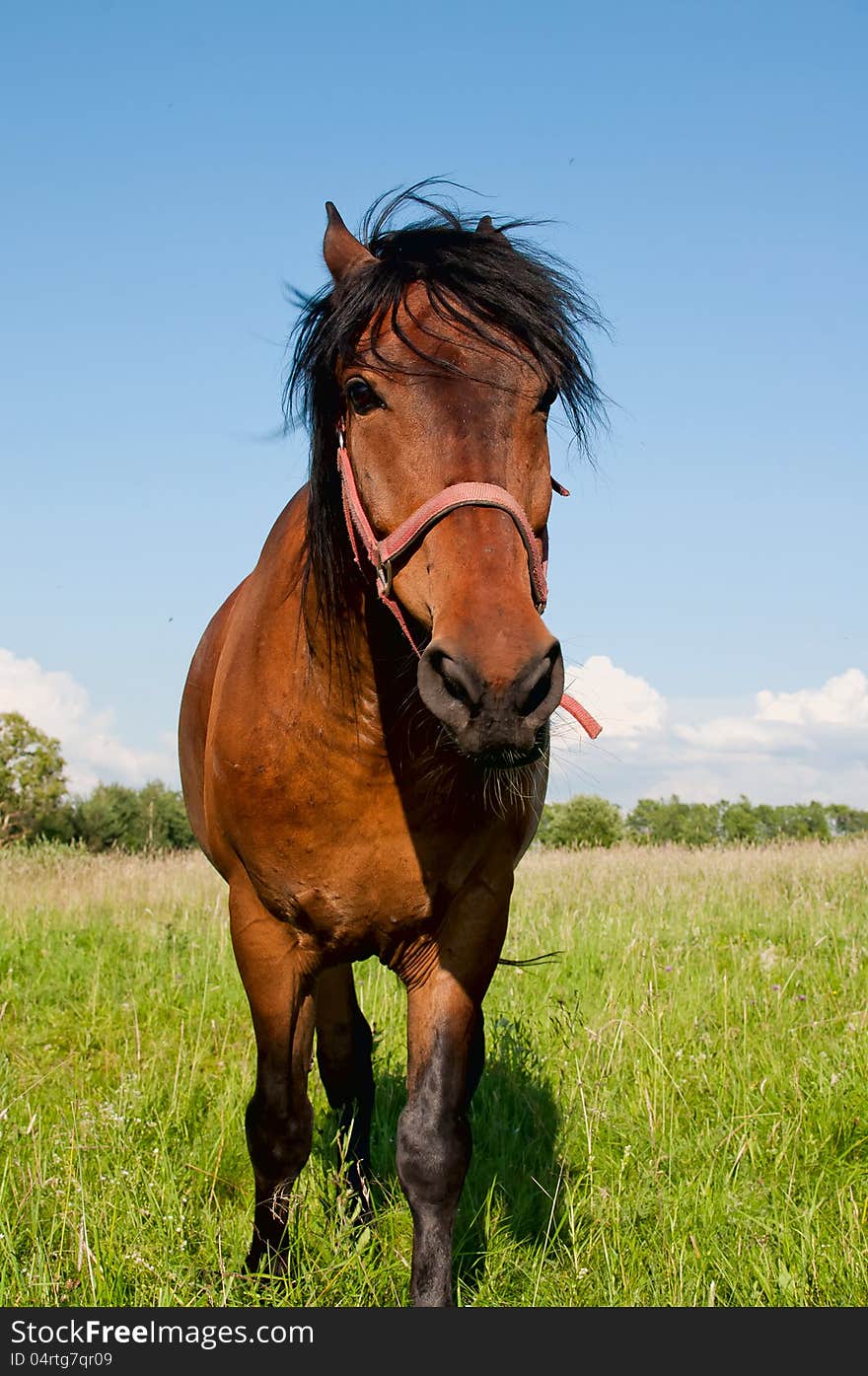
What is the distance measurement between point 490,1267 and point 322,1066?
3.40 feet

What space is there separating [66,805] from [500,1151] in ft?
103

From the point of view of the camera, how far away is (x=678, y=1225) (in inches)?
123

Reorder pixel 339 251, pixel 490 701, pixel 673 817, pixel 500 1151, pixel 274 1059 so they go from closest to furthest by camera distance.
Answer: pixel 490 701 < pixel 339 251 < pixel 274 1059 < pixel 500 1151 < pixel 673 817

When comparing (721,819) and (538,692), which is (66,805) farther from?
(538,692)

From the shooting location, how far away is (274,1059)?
310cm

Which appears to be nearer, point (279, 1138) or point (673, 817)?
point (279, 1138)

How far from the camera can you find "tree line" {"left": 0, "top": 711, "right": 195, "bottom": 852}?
3081 cm

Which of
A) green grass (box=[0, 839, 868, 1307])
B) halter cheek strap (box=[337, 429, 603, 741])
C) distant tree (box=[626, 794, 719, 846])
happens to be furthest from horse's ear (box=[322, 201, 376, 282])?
distant tree (box=[626, 794, 719, 846])

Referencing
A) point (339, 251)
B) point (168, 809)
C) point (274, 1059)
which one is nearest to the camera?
point (339, 251)

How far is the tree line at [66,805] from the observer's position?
3081 cm

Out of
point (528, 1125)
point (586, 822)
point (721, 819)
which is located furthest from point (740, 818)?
point (528, 1125)

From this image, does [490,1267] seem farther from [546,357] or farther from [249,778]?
[546,357]

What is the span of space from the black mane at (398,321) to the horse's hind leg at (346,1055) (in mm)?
1645

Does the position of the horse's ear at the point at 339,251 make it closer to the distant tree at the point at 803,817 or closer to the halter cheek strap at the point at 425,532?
the halter cheek strap at the point at 425,532
